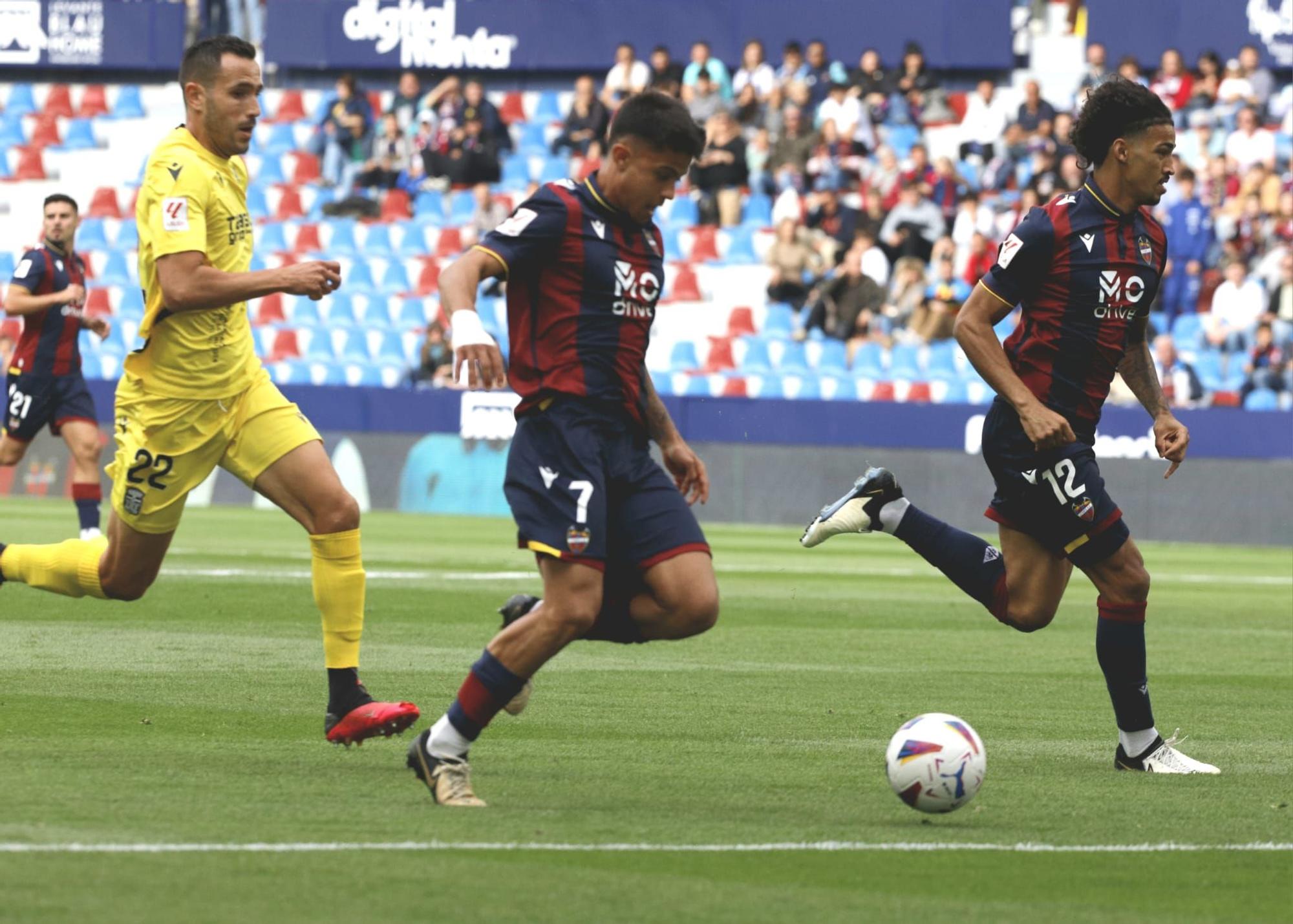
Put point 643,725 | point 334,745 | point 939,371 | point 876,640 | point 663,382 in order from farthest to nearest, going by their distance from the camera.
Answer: point 663,382 < point 939,371 < point 876,640 < point 643,725 < point 334,745

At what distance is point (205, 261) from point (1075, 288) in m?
3.00

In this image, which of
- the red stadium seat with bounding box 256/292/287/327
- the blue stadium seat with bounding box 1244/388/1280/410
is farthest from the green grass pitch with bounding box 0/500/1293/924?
the red stadium seat with bounding box 256/292/287/327

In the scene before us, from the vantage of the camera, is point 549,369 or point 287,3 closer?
point 549,369

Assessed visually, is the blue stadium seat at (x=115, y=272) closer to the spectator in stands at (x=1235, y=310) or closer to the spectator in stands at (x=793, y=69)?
the spectator in stands at (x=793, y=69)

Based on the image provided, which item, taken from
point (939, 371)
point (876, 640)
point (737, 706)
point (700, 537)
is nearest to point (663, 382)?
point (939, 371)

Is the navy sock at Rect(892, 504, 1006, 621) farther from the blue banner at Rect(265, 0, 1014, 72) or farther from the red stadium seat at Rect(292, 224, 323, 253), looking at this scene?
the red stadium seat at Rect(292, 224, 323, 253)

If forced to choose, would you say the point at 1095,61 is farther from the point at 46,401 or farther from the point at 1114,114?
the point at 1114,114

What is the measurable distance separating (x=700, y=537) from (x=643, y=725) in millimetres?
1996

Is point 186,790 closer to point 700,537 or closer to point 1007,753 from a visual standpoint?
point 700,537

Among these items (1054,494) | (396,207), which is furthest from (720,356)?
(1054,494)

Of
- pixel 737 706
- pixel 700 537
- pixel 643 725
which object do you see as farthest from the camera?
pixel 737 706

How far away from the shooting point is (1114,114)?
7566 millimetres

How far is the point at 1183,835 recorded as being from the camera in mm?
6012

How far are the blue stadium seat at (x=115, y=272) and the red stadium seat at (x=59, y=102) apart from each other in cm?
359
